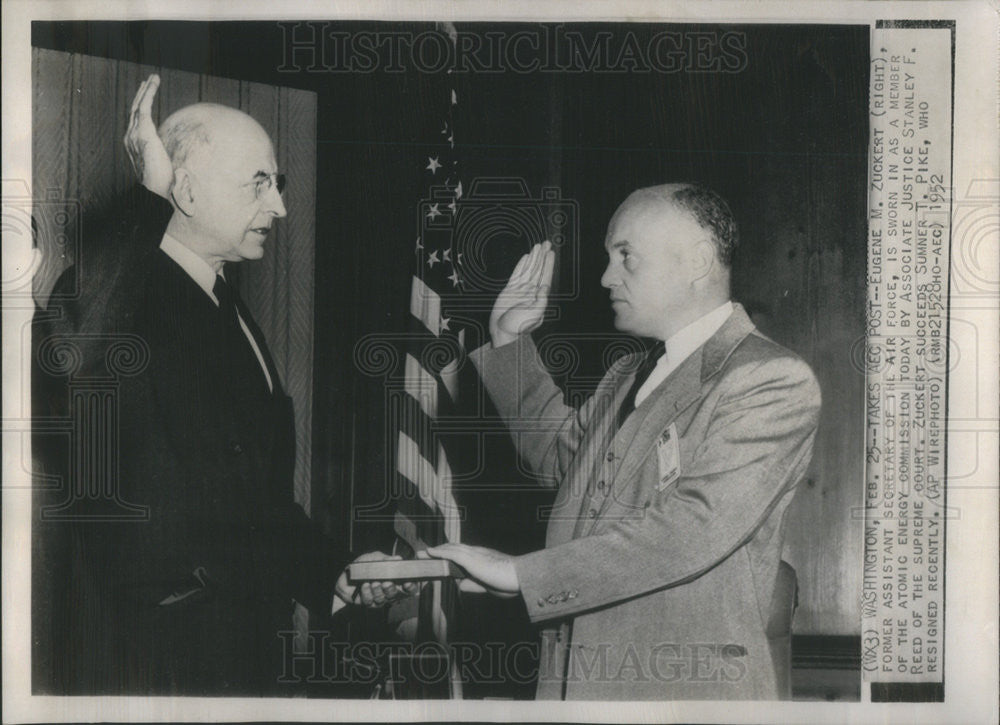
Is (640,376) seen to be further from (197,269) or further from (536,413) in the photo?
(197,269)

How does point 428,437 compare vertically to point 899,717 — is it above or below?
above

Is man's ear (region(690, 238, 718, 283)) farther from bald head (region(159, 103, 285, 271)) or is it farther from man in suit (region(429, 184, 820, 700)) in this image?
bald head (region(159, 103, 285, 271))

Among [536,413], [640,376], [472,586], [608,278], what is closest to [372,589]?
[472,586]

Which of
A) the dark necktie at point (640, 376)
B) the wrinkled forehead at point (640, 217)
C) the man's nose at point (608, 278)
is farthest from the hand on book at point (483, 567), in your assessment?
the wrinkled forehead at point (640, 217)

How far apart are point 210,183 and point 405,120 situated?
1.78ft

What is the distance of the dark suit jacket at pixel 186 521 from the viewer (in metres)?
2.45

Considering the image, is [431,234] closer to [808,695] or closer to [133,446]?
[133,446]

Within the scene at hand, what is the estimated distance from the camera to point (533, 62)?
8.14 ft

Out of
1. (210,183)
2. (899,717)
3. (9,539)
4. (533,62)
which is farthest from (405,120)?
(899,717)

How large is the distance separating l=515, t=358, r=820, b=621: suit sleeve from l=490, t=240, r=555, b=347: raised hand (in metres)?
0.48

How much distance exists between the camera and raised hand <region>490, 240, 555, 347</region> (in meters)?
2.46

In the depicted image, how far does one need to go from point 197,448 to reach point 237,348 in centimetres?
28

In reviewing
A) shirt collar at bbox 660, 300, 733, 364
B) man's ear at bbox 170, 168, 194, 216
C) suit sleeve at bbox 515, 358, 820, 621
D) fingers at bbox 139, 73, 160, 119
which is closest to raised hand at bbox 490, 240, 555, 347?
shirt collar at bbox 660, 300, 733, 364

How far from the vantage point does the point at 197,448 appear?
2.45 metres
